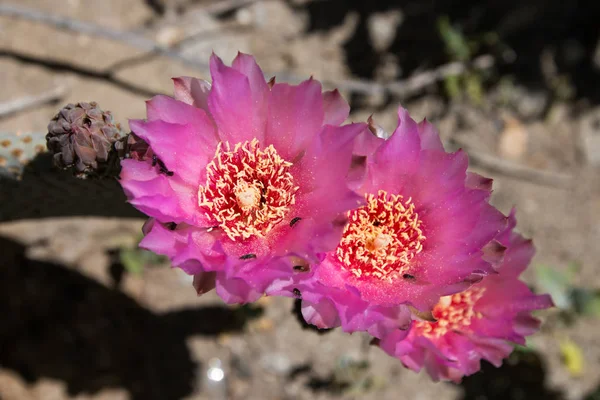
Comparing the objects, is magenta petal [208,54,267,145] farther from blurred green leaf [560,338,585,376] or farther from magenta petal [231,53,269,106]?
blurred green leaf [560,338,585,376]

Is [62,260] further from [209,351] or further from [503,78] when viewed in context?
[503,78]

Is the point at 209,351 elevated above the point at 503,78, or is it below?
below

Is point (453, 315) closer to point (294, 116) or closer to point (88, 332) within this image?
point (294, 116)

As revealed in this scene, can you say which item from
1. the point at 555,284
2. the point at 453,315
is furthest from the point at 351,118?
the point at 453,315

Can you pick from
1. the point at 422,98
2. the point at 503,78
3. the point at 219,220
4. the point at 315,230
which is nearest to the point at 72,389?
the point at 219,220

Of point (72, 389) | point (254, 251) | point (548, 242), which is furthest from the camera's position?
point (548, 242)

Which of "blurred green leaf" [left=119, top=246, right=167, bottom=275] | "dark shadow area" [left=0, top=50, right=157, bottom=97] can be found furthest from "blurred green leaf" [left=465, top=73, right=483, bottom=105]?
"blurred green leaf" [left=119, top=246, right=167, bottom=275]
